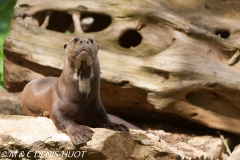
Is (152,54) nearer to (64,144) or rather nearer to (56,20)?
(56,20)

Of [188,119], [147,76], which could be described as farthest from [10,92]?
[188,119]

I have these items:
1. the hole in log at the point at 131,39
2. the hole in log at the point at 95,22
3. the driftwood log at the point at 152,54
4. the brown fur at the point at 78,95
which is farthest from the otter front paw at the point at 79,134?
the hole in log at the point at 95,22

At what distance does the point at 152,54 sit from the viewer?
169 inches

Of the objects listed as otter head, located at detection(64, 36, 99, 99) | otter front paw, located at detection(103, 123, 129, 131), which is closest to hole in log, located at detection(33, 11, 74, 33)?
otter head, located at detection(64, 36, 99, 99)

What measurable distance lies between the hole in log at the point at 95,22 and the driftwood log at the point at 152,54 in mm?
112

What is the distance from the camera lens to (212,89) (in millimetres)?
4094

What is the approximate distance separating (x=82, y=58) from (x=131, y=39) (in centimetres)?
174

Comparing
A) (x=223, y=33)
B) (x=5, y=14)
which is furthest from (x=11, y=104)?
(x=5, y=14)

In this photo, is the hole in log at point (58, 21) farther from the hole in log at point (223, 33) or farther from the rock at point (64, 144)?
the rock at point (64, 144)

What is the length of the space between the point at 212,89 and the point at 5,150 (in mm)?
1972

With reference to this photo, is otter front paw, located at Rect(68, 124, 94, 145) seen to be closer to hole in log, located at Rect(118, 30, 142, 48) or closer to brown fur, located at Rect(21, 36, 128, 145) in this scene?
brown fur, located at Rect(21, 36, 128, 145)

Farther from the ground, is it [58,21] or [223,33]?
[223,33]

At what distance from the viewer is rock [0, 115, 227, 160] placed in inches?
114

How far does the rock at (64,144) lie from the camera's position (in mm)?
2893
